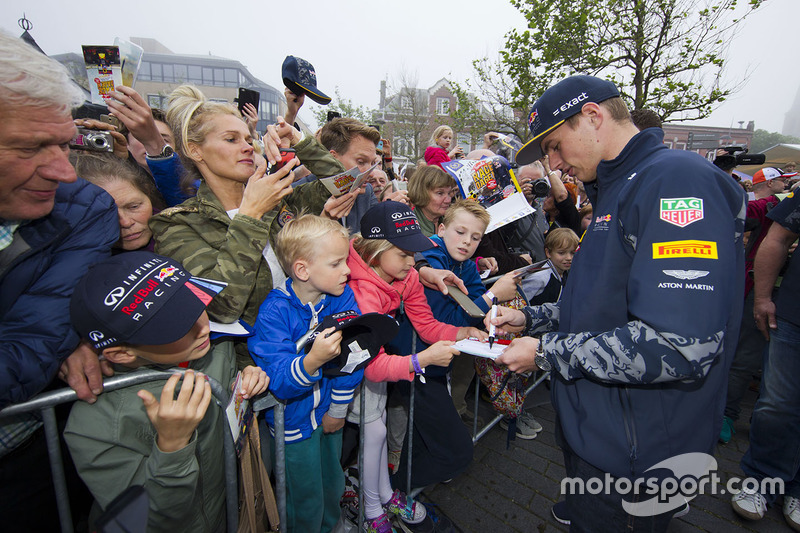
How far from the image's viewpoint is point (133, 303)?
1.32m

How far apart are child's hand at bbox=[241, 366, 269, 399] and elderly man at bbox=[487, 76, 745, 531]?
3.72ft

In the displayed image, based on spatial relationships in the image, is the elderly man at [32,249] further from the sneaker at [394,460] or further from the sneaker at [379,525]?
the sneaker at [394,460]

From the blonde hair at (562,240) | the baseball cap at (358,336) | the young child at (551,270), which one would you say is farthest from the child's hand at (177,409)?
the blonde hair at (562,240)

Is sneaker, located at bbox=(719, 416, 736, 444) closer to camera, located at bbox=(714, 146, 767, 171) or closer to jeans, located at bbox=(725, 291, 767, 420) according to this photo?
jeans, located at bbox=(725, 291, 767, 420)

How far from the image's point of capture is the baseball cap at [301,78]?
10.0 ft

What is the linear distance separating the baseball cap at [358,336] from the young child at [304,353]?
130mm

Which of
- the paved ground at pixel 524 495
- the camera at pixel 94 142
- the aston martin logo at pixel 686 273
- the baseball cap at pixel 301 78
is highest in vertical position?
the baseball cap at pixel 301 78

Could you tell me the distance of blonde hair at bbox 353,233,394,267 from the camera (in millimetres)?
2541

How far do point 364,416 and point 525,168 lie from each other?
3894mm

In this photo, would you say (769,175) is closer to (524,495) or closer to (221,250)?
(524,495)

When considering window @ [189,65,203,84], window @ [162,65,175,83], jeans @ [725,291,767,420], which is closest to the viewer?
jeans @ [725,291,767,420]

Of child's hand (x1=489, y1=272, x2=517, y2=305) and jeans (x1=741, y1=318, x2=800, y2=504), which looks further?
child's hand (x1=489, y1=272, x2=517, y2=305)

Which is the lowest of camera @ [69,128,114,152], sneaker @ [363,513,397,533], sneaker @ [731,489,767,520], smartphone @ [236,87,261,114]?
sneaker @ [363,513,397,533]

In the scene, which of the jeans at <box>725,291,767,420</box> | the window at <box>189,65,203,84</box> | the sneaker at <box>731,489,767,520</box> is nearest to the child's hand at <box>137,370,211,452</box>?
the sneaker at <box>731,489,767,520</box>
